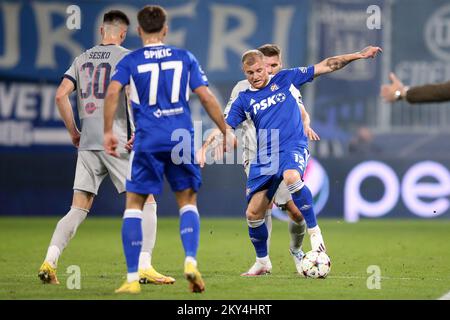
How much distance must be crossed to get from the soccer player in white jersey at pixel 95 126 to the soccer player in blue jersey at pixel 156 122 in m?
1.07

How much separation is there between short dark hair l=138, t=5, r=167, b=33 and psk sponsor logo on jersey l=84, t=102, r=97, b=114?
1.40 m

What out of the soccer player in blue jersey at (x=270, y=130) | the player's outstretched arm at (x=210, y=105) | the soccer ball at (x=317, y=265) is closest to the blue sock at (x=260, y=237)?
the soccer player in blue jersey at (x=270, y=130)

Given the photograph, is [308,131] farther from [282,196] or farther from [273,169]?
[273,169]

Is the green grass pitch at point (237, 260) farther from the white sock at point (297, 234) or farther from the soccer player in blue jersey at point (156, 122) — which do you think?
the soccer player in blue jersey at point (156, 122)

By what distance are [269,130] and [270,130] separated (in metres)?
0.01

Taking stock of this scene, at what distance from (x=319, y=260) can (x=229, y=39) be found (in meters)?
9.24

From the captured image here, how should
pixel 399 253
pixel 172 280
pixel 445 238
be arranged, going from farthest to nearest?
pixel 445 238, pixel 399 253, pixel 172 280

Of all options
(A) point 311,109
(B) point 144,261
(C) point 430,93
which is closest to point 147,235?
(B) point 144,261

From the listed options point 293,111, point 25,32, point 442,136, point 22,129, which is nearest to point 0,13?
point 25,32

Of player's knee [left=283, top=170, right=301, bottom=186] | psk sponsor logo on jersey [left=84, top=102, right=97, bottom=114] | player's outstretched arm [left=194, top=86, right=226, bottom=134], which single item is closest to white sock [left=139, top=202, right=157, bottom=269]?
psk sponsor logo on jersey [left=84, top=102, right=97, bottom=114]

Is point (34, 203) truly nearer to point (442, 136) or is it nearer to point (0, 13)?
point (0, 13)

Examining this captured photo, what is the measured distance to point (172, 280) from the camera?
8.72 m

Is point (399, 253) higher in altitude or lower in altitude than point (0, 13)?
lower

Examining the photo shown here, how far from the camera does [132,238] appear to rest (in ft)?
25.6
